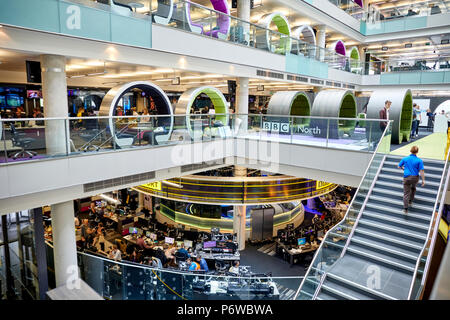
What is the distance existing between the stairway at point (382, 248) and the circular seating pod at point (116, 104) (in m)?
5.50

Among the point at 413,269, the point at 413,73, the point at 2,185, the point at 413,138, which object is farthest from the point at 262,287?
the point at 413,73

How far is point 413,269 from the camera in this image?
6.38m

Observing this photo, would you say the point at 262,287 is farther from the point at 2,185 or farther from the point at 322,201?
the point at 322,201

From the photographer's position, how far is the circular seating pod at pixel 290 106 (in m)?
10.6

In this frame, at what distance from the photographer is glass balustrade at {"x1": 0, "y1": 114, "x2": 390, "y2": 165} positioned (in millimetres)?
6742

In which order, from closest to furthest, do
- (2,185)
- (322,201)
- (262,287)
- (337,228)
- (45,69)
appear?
(2,185) < (337,228) < (45,69) < (262,287) < (322,201)

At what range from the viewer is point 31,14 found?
707 cm

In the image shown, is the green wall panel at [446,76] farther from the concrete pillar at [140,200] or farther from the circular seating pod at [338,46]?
the concrete pillar at [140,200]

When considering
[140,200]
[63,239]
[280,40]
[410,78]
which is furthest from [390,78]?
[63,239]

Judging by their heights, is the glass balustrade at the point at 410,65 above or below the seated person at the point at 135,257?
above

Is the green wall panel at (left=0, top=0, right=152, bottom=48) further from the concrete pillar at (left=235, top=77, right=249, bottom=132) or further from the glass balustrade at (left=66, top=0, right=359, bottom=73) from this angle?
the concrete pillar at (left=235, top=77, right=249, bottom=132)

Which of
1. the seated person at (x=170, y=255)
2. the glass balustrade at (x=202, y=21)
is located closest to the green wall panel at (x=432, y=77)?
the glass balustrade at (x=202, y=21)

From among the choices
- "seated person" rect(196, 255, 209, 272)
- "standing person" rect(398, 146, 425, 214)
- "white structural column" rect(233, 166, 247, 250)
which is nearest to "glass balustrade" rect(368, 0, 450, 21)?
"white structural column" rect(233, 166, 247, 250)

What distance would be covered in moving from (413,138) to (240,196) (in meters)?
8.17
